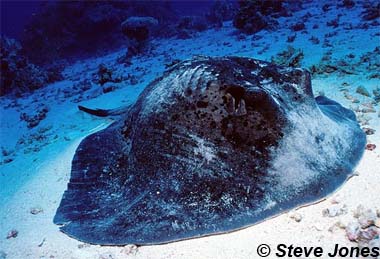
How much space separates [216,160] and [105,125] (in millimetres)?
3341

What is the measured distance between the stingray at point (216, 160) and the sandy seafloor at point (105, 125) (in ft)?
0.64

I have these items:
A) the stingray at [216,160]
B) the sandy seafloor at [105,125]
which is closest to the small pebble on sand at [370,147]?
the sandy seafloor at [105,125]

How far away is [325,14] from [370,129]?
10.4 meters

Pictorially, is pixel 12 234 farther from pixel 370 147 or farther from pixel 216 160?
pixel 370 147

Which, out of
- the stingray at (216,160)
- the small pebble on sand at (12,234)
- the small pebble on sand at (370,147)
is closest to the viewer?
the stingray at (216,160)

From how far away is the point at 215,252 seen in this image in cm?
250

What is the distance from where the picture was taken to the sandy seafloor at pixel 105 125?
2.53m

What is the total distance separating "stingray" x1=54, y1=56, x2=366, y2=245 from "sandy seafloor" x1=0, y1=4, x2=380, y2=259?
0.19 m

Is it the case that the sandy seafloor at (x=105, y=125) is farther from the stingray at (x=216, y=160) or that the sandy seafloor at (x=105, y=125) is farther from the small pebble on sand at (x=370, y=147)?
the stingray at (x=216, y=160)

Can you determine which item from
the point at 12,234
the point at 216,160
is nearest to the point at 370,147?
the point at 216,160

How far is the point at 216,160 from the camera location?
8.93ft

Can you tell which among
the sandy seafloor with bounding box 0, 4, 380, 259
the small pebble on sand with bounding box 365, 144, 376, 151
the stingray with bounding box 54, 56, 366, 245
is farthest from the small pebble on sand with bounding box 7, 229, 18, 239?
the small pebble on sand with bounding box 365, 144, 376, 151

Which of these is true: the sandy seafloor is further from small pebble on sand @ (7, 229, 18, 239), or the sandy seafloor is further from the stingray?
the stingray

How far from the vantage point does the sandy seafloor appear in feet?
8.29
